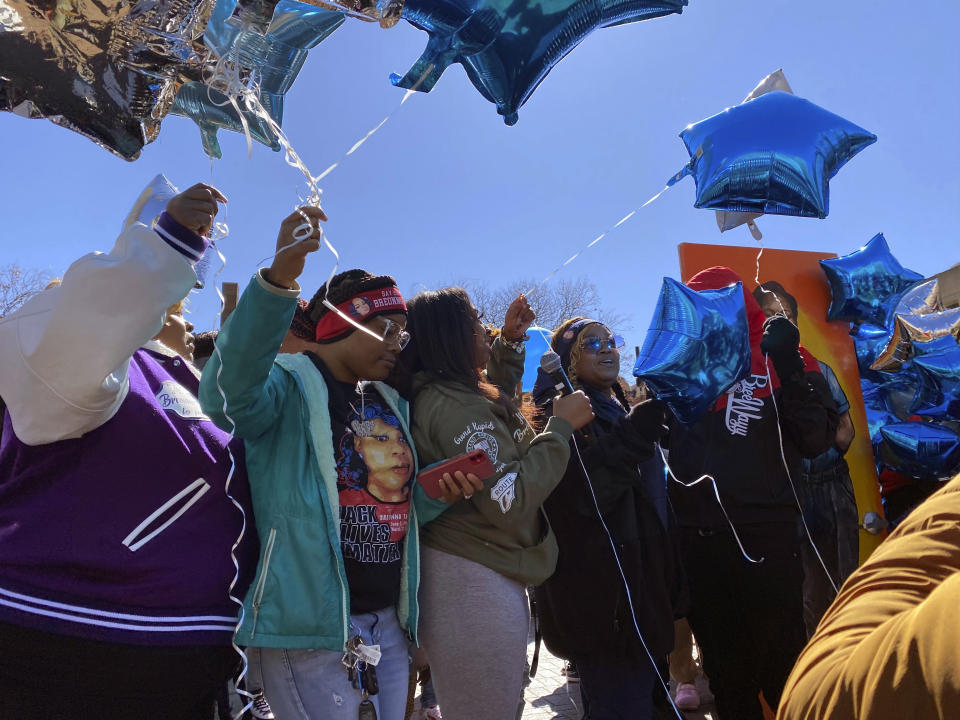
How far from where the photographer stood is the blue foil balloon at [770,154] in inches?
116

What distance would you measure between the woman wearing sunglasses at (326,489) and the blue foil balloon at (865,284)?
11.9ft

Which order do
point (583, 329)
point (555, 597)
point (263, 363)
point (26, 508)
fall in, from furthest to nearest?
point (583, 329) → point (555, 597) → point (263, 363) → point (26, 508)

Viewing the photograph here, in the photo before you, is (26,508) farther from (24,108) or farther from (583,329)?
(583,329)

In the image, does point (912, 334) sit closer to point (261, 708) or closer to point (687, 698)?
point (687, 698)

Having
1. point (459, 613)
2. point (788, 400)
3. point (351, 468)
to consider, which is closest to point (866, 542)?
point (788, 400)

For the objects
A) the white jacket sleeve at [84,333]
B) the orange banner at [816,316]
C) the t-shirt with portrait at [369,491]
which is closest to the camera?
the white jacket sleeve at [84,333]

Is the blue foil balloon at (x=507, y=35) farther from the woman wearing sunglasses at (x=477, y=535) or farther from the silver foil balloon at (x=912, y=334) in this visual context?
the silver foil balloon at (x=912, y=334)

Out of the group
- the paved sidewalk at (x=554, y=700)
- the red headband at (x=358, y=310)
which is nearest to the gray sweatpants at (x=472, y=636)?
the red headband at (x=358, y=310)

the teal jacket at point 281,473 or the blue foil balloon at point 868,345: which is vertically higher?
the blue foil balloon at point 868,345

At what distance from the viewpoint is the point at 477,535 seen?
1942mm

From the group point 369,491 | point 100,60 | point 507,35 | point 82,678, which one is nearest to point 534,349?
point 369,491

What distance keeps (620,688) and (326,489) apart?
1.36 meters

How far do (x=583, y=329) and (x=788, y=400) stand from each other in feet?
2.84

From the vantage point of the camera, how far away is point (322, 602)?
1504 millimetres
